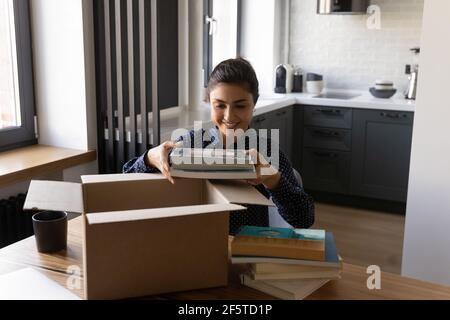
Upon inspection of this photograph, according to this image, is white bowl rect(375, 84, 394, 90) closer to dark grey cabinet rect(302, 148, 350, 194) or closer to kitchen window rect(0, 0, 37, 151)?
dark grey cabinet rect(302, 148, 350, 194)

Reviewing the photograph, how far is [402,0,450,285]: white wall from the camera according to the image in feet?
7.47

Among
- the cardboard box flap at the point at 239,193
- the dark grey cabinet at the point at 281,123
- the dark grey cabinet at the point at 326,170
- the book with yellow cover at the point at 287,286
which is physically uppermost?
the cardboard box flap at the point at 239,193

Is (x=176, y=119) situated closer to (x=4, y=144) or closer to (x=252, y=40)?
(x=4, y=144)

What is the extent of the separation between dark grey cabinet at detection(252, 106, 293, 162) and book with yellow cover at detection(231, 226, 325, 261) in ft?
8.30

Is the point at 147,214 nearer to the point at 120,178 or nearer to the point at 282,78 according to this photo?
the point at 120,178

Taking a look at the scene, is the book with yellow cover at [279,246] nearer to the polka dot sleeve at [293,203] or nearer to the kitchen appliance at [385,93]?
the polka dot sleeve at [293,203]

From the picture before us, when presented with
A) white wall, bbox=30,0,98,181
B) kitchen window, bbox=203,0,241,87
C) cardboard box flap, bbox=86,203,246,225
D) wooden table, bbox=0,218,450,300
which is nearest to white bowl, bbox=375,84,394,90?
kitchen window, bbox=203,0,241,87

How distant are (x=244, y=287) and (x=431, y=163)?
4.97 ft

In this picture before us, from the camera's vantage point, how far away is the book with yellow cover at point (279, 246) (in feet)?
3.78

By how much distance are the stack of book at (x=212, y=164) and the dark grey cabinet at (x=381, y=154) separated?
2.96 m

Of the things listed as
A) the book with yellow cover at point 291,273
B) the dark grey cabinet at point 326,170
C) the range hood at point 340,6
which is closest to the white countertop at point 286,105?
the dark grey cabinet at point 326,170

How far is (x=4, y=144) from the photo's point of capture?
2.53 m
